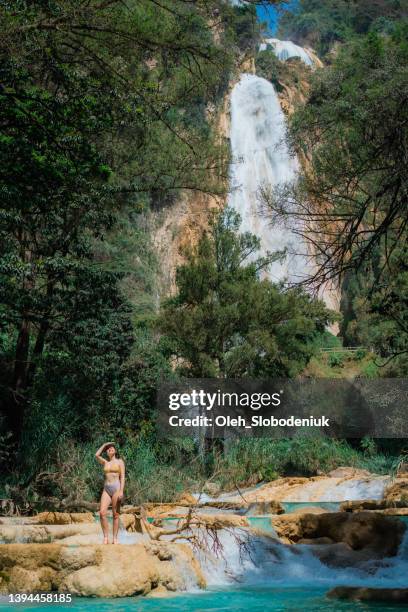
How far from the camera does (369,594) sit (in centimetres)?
759

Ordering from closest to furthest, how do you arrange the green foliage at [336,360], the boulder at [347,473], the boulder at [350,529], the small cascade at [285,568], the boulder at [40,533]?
the small cascade at [285,568], the boulder at [40,533], the boulder at [350,529], the boulder at [347,473], the green foliage at [336,360]

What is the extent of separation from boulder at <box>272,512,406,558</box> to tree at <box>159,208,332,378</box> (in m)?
10.9

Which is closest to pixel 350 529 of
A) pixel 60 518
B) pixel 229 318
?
pixel 60 518

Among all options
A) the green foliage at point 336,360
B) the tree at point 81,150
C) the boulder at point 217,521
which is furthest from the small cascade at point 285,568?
the green foliage at point 336,360

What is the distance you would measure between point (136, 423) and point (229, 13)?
13.6 metres

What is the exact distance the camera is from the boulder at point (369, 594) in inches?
292

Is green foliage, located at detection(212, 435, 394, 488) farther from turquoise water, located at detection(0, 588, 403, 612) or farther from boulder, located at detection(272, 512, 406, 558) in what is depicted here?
turquoise water, located at detection(0, 588, 403, 612)

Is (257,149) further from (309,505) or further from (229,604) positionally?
(229,604)

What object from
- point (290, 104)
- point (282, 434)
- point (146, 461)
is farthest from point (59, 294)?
point (290, 104)

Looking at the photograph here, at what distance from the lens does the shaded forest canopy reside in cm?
752

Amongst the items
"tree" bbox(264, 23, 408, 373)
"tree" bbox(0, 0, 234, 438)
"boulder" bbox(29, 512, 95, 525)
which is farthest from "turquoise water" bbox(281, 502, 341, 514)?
"boulder" bbox(29, 512, 95, 525)

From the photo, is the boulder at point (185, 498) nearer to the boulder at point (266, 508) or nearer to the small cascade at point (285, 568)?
the boulder at point (266, 508)

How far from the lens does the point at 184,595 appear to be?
8.09 m

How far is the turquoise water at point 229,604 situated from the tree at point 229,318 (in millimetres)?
13937
